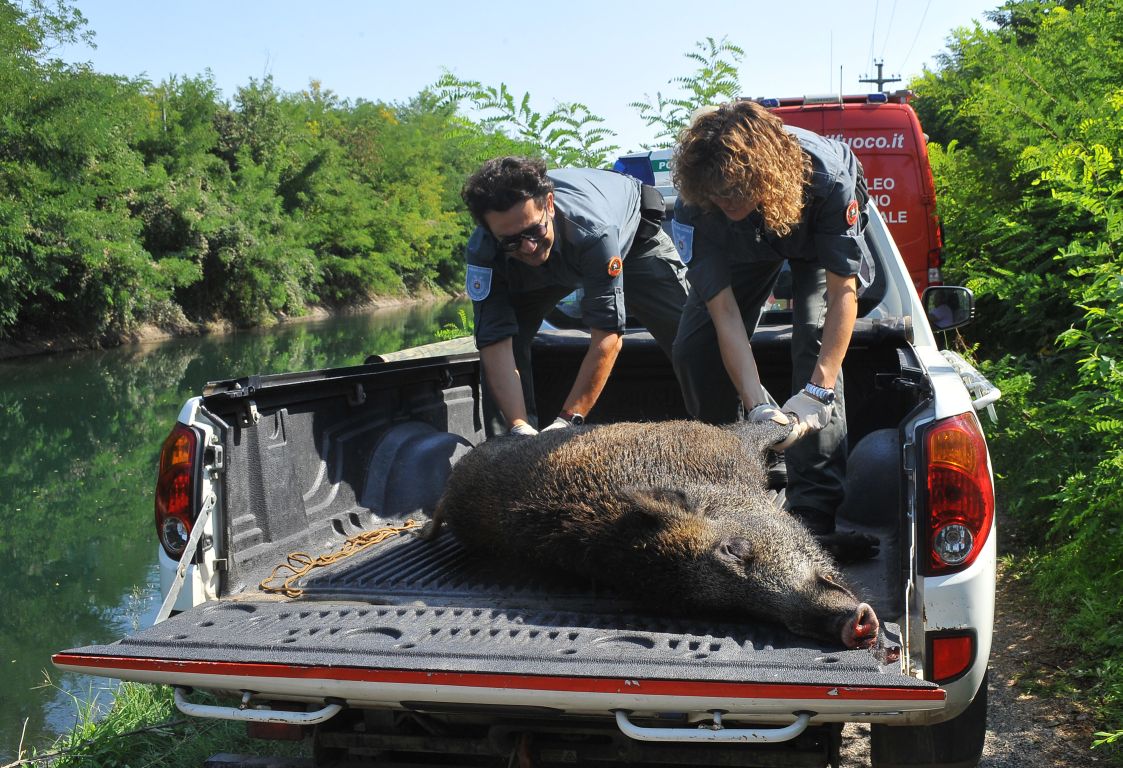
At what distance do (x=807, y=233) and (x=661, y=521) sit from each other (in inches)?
72.2

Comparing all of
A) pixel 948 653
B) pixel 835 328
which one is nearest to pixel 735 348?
pixel 835 328

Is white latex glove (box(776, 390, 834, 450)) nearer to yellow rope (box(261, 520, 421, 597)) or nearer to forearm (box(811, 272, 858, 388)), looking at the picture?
forearm (box(811, 272, 858, 388))

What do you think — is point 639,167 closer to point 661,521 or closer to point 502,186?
point 502,186

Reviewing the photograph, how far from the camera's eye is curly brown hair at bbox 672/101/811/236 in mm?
3893

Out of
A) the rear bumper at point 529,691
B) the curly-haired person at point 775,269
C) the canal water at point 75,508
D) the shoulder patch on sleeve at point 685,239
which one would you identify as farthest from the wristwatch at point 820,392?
the canal water at point 75,508

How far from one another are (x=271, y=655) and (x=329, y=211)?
5221 cm

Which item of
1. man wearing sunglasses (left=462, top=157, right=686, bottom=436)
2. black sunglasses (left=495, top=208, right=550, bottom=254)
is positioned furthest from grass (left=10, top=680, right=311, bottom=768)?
black sunglasses (left=495, top=208, right=550, bottom=254)

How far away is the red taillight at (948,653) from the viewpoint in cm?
288

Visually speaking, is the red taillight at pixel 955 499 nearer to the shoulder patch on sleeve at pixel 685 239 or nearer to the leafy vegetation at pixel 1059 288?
the leafy vegetation at pixel 1059 288

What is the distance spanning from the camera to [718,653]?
2.59 m

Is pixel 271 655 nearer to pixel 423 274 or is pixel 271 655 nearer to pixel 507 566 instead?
pixel 507 566

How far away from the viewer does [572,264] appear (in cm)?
494

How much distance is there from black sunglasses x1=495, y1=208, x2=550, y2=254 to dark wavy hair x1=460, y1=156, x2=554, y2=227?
0.40ft

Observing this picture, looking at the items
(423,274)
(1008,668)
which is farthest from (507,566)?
(423,274)
